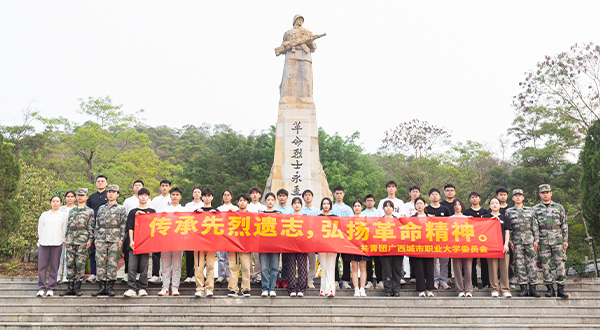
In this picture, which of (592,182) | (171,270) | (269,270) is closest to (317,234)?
(269,270)

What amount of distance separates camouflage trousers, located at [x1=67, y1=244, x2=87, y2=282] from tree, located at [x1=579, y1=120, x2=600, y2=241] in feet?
37.6

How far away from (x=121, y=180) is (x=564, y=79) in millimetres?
21261

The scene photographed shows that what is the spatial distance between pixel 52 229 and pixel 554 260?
7.38 meters

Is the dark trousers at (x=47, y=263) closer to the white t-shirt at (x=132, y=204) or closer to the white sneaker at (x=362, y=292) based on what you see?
the white t-shirt at (x=132, y=204)

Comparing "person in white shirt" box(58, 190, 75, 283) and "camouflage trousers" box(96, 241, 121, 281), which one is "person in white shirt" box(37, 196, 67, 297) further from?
"camouflage trousers" box(96, 241, 121, 281)

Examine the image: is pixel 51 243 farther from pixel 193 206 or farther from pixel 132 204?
pixel 193 206

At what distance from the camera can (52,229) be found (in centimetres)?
634

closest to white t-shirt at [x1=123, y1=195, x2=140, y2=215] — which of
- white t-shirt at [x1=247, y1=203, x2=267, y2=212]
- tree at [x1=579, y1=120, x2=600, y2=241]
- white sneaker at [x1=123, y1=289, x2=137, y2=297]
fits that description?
white sneaker at [x1=123, y1=289, x2=137, y2=297]

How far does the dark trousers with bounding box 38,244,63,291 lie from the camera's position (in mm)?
6250

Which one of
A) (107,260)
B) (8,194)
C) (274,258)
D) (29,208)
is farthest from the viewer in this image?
(29,208)

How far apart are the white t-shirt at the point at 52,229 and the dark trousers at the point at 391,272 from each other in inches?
188

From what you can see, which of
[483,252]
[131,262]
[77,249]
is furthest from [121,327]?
[483,252]

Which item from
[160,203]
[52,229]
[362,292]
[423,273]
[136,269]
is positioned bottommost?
[362,292]

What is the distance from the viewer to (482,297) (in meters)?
6.19
